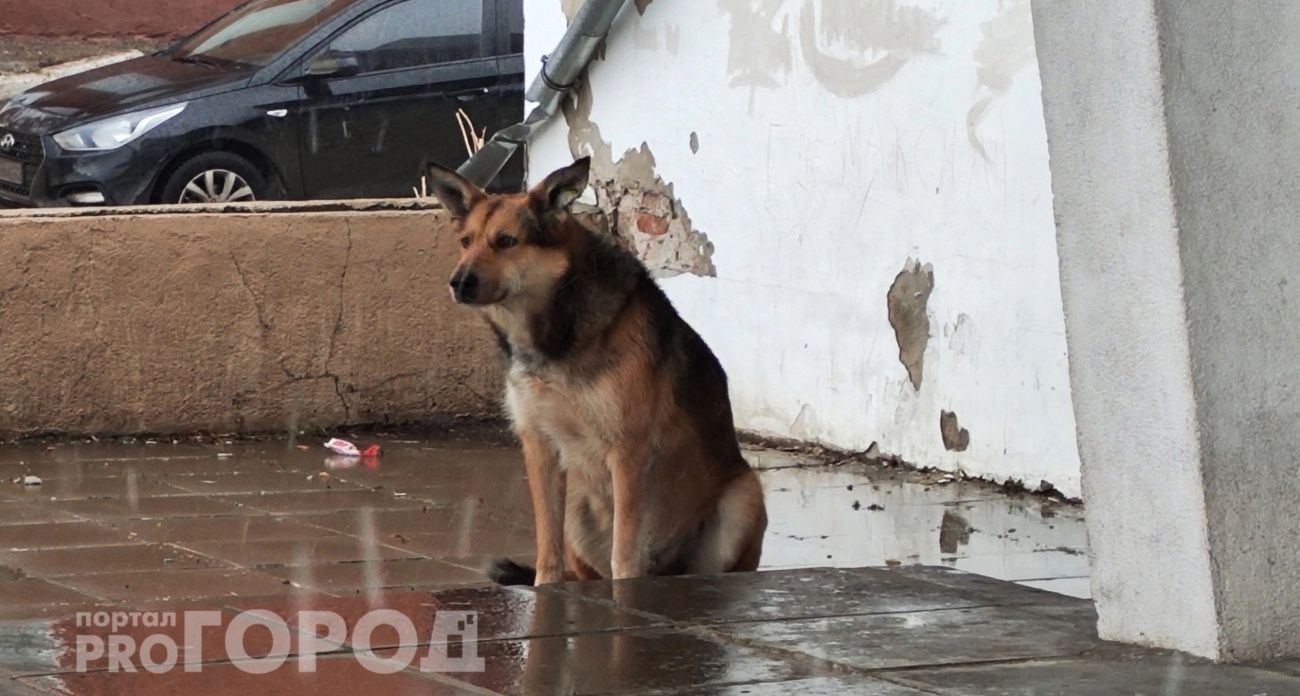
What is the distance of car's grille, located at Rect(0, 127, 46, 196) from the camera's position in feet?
41.4

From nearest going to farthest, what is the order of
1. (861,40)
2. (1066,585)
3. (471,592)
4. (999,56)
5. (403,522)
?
1. (471,592)
2. (1066,585)
3. (403,522)
4. (999,56)
5. (861,40)

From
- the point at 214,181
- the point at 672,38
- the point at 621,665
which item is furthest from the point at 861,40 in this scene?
the point at 214,181

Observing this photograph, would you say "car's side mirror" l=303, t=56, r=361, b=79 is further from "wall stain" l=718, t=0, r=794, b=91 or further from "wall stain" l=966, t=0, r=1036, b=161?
"wall stain" l=966, t=0, r=1036, b=161

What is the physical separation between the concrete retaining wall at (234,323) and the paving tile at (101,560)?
2.38 metres

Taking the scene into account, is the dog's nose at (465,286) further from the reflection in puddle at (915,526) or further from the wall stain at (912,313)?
the wall stain at (912,313)

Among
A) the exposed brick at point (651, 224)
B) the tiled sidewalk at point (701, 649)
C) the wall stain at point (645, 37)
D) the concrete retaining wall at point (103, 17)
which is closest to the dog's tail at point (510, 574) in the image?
the tiled sidewalk at point (701, 649)

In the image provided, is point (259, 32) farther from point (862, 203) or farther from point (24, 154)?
point (862, 203)

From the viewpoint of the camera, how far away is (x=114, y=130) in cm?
1248

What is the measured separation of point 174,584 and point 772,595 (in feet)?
6.69

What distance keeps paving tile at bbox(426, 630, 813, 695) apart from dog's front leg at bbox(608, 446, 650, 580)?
0.99 meters

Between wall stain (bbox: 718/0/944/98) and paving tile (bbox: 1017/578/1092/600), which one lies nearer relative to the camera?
paving tile (bbox: 1017/578/1092/600)

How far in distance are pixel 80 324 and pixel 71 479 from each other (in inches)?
43.3

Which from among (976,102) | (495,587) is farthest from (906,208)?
(495,587)

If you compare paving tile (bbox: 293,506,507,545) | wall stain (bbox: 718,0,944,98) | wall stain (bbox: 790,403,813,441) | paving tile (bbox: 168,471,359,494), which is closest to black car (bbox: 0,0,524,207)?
wall stain (bbox: 718,0,944,98)
